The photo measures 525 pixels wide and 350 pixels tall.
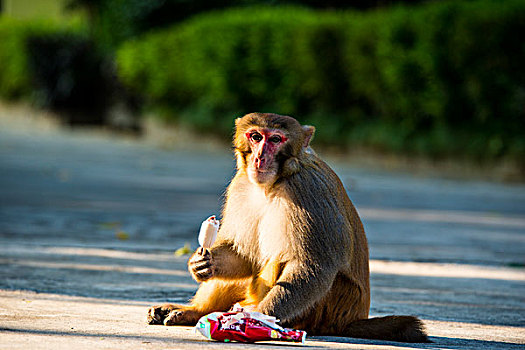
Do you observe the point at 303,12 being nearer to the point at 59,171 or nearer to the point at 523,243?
the point at 59,171

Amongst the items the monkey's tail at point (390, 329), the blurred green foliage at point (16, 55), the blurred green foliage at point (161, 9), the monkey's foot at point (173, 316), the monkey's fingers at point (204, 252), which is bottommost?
the monkey's foot at point (173, 316)

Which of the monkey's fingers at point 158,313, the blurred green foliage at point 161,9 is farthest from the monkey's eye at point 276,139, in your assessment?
the blurred green foliage at point 161,9

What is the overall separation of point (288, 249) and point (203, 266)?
18.0 inches

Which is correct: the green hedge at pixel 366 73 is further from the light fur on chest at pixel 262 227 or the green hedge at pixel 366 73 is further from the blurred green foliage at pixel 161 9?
the light fur on chest at pixel 262 227

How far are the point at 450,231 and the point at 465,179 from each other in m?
5.71

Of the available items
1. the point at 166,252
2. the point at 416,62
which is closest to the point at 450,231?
the point at 166,252

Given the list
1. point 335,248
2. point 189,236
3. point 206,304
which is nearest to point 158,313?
point 206,304

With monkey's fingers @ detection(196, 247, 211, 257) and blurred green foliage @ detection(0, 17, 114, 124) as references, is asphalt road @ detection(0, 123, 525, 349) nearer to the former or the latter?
monkey's fingers @ detection(196, 247, 211, 257)

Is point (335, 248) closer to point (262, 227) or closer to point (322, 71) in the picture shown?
point (262, 227)

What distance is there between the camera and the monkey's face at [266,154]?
4531 mm

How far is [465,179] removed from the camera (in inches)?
606

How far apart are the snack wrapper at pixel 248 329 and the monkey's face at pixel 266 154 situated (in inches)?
25.7

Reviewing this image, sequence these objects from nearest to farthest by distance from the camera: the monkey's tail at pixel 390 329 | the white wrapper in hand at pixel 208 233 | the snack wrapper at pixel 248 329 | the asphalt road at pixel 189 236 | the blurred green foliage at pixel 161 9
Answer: the snack wrapper at pixel 248 329
the monkey's tail at pixel 390 329
the white wrapper in hand at pixel 208 233
the asphalt road at pixel 189 236
the blurred green foliage at pixel 161 9

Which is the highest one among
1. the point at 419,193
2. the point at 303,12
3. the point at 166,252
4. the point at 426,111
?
the point at 303,12
